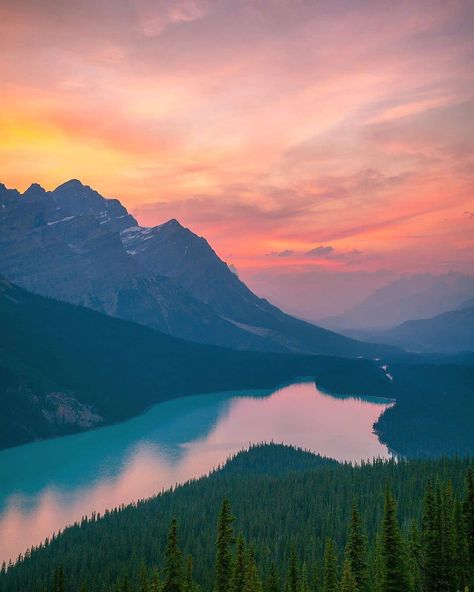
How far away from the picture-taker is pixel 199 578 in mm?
88062

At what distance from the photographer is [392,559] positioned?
4969 centimetres

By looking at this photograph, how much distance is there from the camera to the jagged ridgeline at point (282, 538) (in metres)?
51.3

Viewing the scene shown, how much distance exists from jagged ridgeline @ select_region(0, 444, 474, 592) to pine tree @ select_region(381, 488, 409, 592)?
82 millimetres

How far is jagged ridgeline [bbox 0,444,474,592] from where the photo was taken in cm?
5134

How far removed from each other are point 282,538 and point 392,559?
190ft

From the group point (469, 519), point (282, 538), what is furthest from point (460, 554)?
point (282, 538)

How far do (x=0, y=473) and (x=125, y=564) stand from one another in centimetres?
10608

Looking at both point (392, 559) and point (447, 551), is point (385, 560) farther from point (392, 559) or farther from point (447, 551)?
point (447, 551)

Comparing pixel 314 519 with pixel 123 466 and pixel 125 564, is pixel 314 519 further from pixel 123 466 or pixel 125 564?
pixel 123 466

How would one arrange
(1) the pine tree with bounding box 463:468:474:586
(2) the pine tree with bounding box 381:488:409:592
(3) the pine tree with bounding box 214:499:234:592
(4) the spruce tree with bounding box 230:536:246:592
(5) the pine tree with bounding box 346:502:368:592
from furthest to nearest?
(1) the pine tree with bounding box 463:468:474:586, (5) the pine tree with bounding box 346:502:368:592, (3) the pine tree with bounding box 214:499:234:592, (2) the pine tree with bounding box 381:488:409:592, (4) the spruce tree with bounding box 230:536:246:592

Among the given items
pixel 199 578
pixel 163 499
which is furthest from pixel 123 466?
pixel 199 578

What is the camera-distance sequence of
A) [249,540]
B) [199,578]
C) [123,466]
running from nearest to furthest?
1. [199,578]
2. [249,540]
3. [123,466]

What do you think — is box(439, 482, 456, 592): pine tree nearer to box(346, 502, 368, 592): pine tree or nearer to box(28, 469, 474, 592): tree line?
box(28, 469, 474, 592): tree line

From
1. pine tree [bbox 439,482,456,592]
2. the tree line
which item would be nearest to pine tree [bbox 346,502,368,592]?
the tree line
